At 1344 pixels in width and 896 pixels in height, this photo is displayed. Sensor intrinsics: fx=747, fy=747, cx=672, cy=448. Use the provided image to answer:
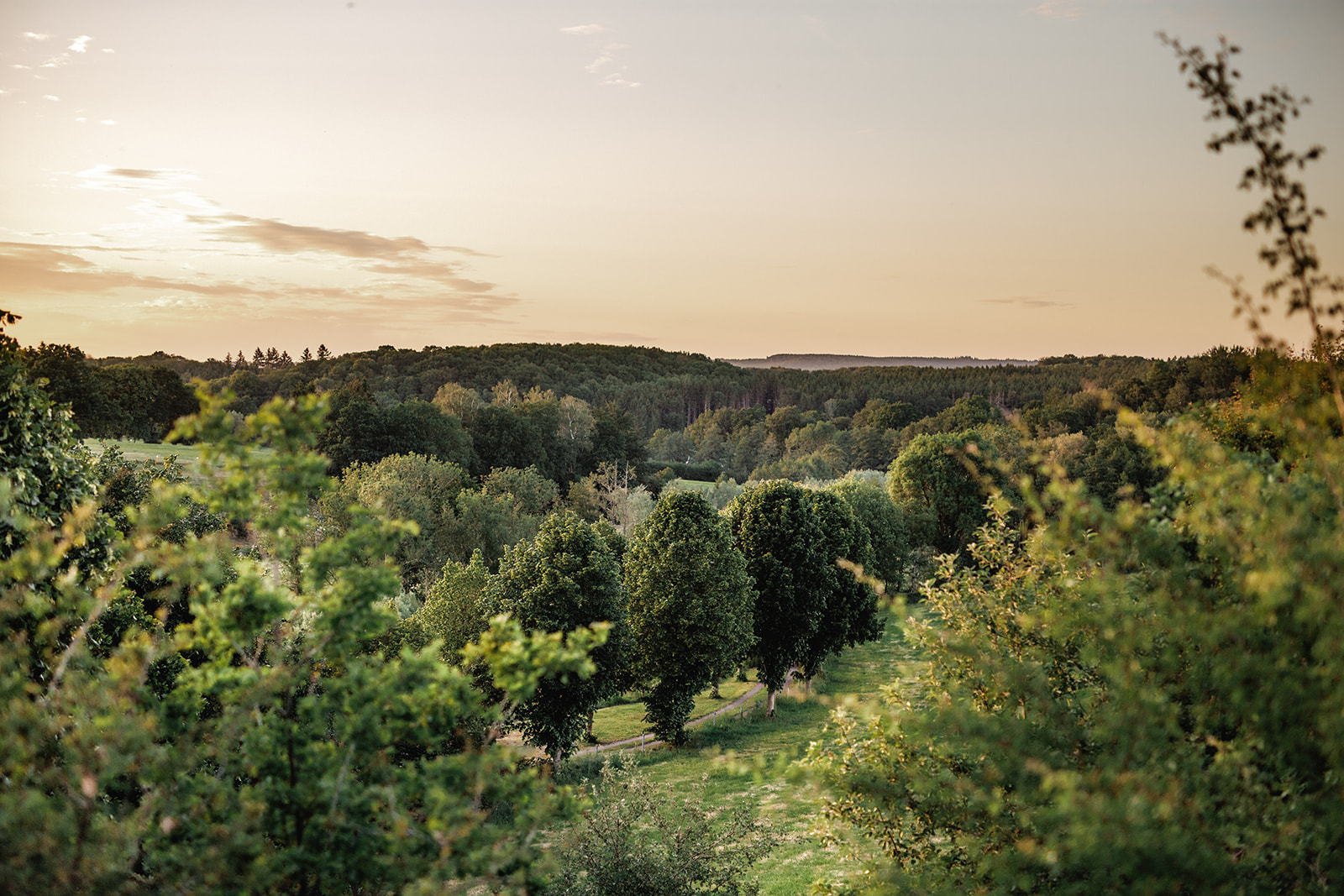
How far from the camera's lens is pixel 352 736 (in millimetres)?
5848

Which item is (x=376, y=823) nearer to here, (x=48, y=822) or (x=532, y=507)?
(x=48, y=822)

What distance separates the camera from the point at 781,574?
105 ft

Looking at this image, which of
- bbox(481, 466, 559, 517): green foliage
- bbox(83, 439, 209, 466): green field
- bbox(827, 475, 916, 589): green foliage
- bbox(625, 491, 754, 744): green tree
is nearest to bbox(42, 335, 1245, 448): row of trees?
bbox(83, 439, 209, 466): green field

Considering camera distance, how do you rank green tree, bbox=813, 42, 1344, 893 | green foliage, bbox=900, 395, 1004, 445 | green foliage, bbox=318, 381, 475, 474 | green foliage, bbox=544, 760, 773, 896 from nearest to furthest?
green tree, bbox=813, 42, 1344, 893 → green foliage, bbox=544, 760, 773, 896 → green foliage, bbox=318, 381, 475, 474 → green foliage, bbox=900, 395, 1004, 445

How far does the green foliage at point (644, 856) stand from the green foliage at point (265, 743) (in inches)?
303

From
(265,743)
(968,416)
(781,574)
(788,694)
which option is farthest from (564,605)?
(968,416)

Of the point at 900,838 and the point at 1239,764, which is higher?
the point at 1239,764

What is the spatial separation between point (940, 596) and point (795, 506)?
22.2 metres

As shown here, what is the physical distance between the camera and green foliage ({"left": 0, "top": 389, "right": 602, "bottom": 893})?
5270mm

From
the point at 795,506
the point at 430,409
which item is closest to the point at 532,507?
the point at 430,409

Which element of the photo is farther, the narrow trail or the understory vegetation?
the narrow trail

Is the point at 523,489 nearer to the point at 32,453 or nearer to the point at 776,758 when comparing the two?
the point at 776,758

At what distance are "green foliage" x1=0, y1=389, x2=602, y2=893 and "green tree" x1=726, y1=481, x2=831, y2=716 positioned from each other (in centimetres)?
2587

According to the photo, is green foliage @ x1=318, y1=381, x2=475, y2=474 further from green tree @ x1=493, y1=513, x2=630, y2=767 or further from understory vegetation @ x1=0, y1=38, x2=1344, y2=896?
understory vegetation @ x1=0, y1=38, x2=1344, y2=896
